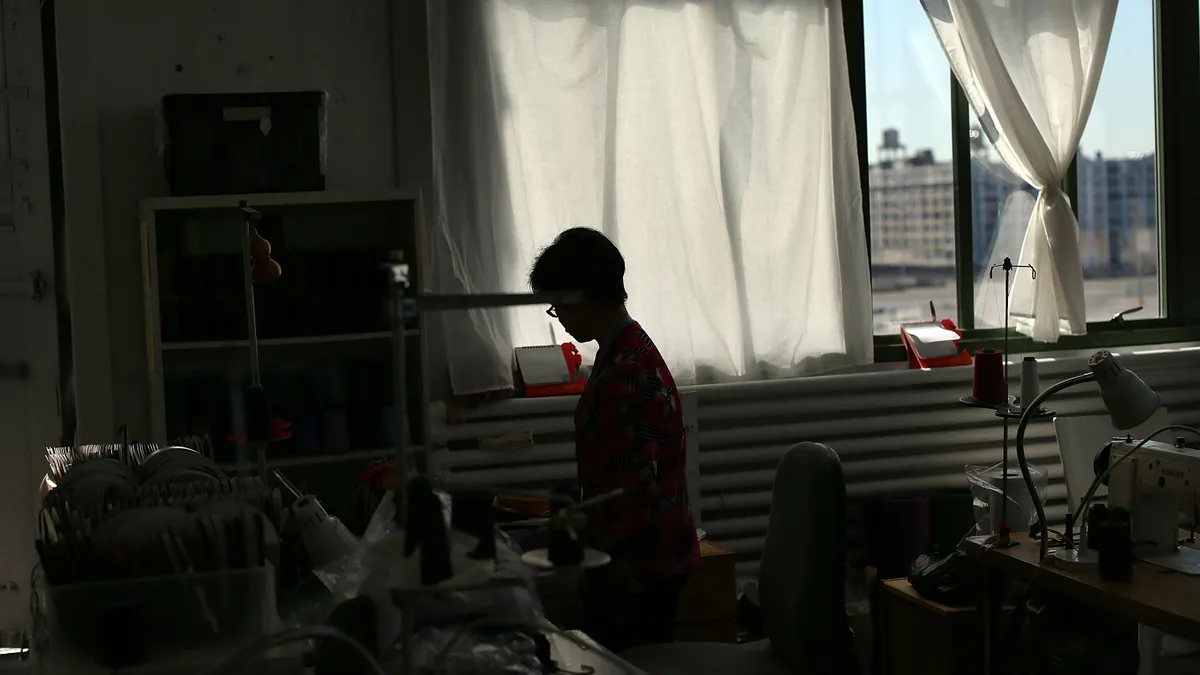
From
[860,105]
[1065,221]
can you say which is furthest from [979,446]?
[860,105]

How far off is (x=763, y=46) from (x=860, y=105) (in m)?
0.46

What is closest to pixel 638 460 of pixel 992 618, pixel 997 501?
pixel 992 618

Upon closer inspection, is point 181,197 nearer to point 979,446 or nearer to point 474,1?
point 474,1

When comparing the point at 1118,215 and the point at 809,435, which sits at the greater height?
the point at 1118,215

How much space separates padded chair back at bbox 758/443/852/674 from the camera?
213 centimetres

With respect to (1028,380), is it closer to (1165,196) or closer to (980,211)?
(980,211)

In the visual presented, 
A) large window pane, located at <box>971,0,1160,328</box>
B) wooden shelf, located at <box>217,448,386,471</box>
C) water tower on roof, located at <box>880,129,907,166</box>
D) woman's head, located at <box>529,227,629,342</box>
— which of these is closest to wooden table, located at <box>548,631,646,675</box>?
woman's head, located at <box>529,227,629,342</box>

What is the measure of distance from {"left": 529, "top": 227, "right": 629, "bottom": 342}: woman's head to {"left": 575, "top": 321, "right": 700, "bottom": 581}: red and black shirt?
0.23 ft

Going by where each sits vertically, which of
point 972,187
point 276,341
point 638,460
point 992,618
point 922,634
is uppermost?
point 972,187

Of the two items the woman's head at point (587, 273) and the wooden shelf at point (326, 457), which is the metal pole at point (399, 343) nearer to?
the woman's head at point (587, 273)

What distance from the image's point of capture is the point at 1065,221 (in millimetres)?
4043

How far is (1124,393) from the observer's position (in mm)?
2418

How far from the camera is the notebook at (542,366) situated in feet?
11.7

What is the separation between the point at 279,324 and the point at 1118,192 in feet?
10.3
